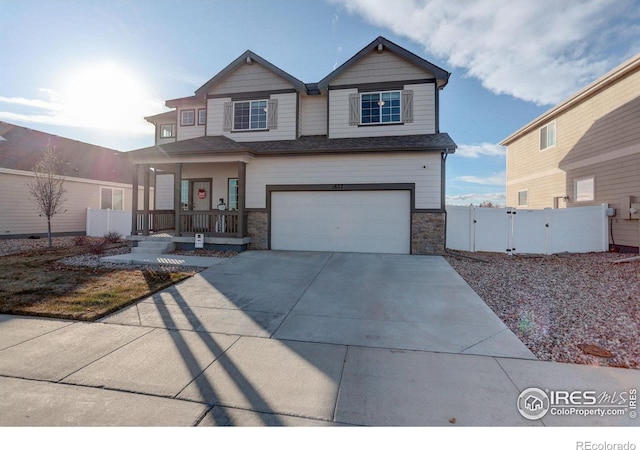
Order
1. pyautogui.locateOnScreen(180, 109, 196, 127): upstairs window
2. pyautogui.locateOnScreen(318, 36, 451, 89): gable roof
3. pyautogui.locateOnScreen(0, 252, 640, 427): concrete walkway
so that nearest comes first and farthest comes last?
pyautogui.locateOnScreen(0, 252, 640, 427): concrete walkway → pyautogui.locateOnScreen(318, 36, 451, 89): gable roof → pyautogui.locateOnScreen(180, 109, 196, 127): upstairs window

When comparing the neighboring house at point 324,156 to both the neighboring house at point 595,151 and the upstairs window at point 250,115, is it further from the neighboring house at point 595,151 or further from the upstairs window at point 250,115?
the neighboring house at point 595,151

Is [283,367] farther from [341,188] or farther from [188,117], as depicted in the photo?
[188,117]

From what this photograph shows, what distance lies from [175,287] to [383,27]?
11.8 metres

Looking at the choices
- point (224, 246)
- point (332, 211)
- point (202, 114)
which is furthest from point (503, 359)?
point (202, 114)

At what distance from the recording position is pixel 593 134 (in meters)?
12.0

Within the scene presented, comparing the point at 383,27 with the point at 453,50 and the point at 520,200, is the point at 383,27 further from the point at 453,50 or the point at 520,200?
the point at 520,200

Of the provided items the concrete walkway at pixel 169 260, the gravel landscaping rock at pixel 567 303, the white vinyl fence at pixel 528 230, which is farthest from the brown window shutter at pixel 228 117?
the gravel landscaping rock at pixel 567 303

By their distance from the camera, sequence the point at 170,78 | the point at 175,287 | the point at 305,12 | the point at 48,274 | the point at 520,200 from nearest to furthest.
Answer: the point at 175,287 < the point at 48,274 < the point at 305,12 < the point at 170,78 < the point at 520,200

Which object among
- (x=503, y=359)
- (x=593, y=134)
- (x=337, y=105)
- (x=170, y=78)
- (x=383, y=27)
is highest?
(x=383, y=27)

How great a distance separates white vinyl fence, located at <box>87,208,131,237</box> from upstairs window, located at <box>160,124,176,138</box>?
4.77 metres

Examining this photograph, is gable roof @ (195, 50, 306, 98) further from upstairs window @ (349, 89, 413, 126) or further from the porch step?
the porch step

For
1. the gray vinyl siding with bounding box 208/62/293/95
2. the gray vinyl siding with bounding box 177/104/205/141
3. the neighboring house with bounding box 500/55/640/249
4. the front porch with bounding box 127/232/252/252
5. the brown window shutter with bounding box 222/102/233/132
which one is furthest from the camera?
the gray vinyl siding with bounding box 177/104/205/141

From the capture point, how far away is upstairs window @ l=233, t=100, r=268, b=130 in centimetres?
1233

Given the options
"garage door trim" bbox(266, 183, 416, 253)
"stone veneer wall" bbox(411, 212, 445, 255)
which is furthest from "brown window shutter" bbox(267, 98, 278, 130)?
"stone veneer wall" bbox(411, 212, 445, 255)
